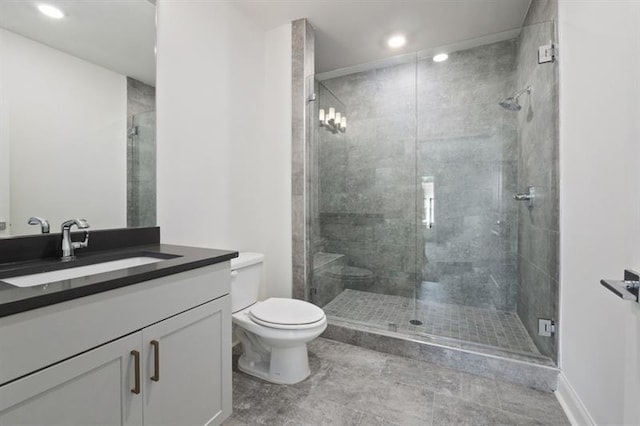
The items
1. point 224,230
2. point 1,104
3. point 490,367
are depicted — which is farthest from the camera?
point 224,230

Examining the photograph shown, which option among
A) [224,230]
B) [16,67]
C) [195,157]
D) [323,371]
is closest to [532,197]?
[323,371]

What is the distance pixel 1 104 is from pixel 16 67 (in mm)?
162

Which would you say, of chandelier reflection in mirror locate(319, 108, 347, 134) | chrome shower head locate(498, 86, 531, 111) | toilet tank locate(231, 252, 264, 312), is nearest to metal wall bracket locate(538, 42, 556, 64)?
chrome shower head locate(498, 86, 531, 111)

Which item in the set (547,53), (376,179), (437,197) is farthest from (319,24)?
(437,197)

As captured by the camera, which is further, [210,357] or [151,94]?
[151,94]

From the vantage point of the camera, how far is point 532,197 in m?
1.98

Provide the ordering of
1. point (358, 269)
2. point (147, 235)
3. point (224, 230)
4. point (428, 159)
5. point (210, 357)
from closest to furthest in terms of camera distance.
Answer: point (210, 357) → point (147, 235) → point (224, 230) → point (428, 159) → point (358, 269)

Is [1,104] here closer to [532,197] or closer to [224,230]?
[224,230]

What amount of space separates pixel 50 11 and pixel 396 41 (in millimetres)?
2331

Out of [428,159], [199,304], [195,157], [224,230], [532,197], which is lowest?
[199,304]

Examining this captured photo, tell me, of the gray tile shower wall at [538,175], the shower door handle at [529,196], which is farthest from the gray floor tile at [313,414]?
the shower door handle at [529,196]

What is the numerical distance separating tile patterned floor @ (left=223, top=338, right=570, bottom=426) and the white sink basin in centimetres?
90

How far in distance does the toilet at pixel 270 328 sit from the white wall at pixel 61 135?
771 mm

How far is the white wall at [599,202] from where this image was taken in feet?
2.71
